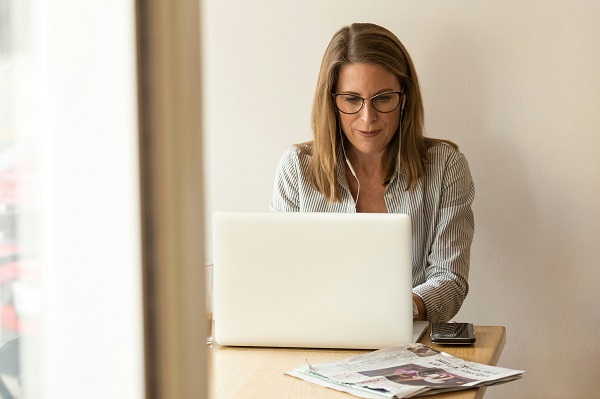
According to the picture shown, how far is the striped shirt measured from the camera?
209 centimetres

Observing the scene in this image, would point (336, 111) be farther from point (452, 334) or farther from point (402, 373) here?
point (402, 373)

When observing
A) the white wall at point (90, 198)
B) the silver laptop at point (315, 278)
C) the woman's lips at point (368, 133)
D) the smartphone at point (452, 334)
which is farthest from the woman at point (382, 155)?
the white wall at point (90, 198)

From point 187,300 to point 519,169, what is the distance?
222 cm

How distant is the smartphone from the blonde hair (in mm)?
594

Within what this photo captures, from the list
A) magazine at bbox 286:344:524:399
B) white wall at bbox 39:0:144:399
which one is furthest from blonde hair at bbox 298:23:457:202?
white wall at bbox 39:0:144:399

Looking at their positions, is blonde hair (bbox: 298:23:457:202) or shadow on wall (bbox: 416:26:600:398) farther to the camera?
shadow on wall (bbox: 416:26:600:398)

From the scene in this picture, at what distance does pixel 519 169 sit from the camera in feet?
7.92

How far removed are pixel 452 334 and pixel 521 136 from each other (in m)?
0.96

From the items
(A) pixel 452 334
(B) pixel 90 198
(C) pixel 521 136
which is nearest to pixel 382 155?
(C) pixel 521 136

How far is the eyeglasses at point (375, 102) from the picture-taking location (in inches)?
86.0

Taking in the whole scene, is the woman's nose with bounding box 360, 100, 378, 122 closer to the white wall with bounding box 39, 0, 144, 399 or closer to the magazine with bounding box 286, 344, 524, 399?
the magazine with bounding box 286, 344, 524, 399

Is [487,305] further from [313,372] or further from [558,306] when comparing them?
[313,372]

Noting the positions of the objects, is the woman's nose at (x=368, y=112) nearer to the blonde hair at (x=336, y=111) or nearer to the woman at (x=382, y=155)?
the woman at (x=382, y=155)

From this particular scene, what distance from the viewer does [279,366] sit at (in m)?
1.49
